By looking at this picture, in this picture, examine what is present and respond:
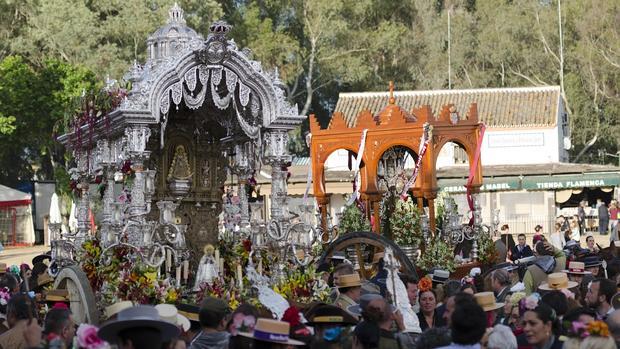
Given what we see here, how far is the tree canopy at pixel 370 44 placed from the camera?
171ft

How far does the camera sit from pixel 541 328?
920 cm

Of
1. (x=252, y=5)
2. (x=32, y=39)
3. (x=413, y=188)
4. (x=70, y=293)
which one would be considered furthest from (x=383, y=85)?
(x=70, y=293)

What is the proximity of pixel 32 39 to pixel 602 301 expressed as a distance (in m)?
44.0

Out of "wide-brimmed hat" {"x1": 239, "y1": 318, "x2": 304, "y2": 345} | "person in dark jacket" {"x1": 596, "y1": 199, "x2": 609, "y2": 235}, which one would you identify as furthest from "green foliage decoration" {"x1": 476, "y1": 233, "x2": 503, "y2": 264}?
"person in dark jacket" {"x1": 596, "y1": 199, "x2": 609, "y2": 235}

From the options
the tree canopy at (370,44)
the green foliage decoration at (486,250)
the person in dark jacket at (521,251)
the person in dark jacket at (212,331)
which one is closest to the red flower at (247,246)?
the person in dark jacket at (521,251)

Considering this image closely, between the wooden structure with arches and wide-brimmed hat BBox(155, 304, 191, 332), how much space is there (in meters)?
13.2

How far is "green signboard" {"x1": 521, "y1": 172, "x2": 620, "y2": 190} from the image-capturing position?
48375mm

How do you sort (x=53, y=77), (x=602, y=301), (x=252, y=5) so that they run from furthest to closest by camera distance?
(x=252, y=5) → (x=53, y=77) → (x=602, y=301)

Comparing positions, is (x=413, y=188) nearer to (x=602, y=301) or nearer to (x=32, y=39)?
(x=602, y=301)

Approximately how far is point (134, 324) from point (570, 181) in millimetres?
42433

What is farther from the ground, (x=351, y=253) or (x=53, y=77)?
(x=53, y=77)

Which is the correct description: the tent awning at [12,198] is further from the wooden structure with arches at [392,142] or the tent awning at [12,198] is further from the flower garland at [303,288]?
the flower garland at [303,288]

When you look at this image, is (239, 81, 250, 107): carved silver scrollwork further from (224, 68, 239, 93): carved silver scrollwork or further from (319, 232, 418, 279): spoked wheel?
(319, 232, 418, 279): spoked wheel

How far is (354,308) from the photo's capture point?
37.9ft
